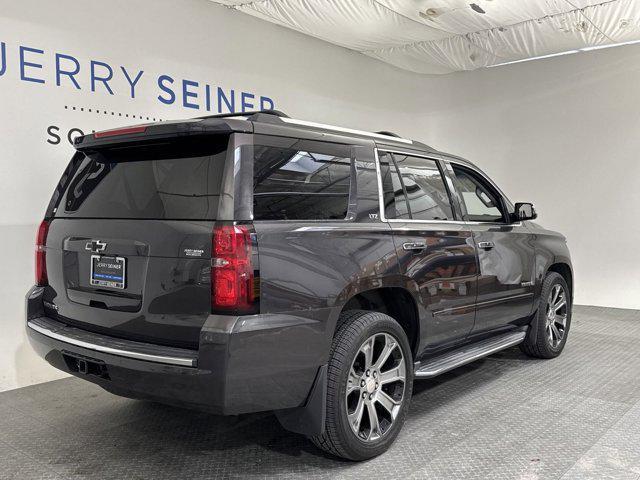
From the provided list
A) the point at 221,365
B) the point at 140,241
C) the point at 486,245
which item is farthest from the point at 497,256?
the point at 140,241

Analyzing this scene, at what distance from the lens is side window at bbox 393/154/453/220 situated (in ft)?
9.82

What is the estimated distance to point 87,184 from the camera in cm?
259

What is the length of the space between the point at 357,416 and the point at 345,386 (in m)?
0.22

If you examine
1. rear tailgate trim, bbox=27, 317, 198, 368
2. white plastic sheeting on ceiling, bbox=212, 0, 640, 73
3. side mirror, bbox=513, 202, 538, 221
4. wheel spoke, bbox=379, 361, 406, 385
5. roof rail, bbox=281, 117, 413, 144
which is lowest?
wheel spoke, bbox=379, 361, 406, 385

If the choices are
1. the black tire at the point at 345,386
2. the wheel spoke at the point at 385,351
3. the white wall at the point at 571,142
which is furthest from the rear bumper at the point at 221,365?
the white wall at the point at 571,142

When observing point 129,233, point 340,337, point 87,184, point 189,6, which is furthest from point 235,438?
point 189,6

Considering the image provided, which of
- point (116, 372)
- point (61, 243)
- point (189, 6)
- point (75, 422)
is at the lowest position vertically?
point (75, 422)

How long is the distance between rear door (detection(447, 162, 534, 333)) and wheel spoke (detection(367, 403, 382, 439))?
1063 millimetres

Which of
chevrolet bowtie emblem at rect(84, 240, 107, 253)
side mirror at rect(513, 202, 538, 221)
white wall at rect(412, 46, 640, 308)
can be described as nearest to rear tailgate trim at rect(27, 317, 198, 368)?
chevrolet bowtie emblem at rect(84, 240, 107, 253)

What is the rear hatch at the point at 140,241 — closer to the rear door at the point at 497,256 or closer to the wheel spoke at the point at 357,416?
the wheel spoke at the point at 357,416

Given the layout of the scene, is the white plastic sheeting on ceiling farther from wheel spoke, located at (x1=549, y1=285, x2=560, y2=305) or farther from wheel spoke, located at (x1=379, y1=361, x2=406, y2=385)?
wheel spoke, located at (x1=379, y1=361, x2=406, y2=385)

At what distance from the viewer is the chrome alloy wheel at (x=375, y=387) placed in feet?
8.33

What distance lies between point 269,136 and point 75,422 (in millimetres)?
2083

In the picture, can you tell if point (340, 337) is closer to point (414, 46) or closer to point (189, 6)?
point (189, 6)
